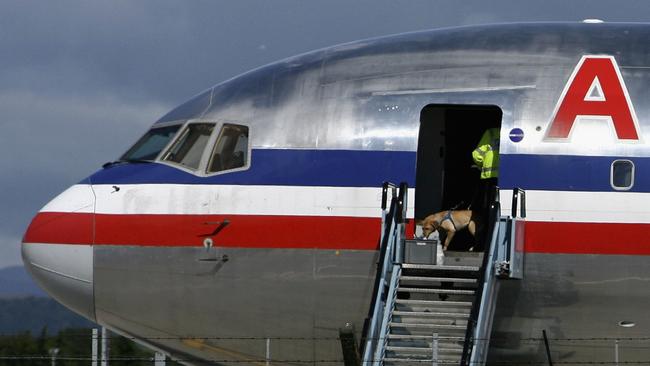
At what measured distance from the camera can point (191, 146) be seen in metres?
17.3

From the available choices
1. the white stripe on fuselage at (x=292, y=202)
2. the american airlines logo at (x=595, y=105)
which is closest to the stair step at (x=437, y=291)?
the white stripe on fuselage at (x=292, y=202)

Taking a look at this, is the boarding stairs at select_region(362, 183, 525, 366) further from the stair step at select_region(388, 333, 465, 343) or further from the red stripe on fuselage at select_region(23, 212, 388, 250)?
the red stripe on fuselage at select_region(23, 212, 388, 250)

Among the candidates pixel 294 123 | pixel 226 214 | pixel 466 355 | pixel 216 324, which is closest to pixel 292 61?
pixel 294 123

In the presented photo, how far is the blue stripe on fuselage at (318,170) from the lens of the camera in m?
16.4

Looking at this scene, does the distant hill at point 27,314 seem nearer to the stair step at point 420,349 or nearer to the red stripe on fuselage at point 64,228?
the red stripe on fuselage at point 64,228

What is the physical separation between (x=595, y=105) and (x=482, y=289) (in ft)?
9.02

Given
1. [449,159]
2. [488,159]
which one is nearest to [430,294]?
[488,159]

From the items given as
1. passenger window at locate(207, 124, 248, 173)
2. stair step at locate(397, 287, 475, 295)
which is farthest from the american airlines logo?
passenger window at locate(207, 124, 248, 173)

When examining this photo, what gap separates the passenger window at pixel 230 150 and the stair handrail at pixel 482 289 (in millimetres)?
3154

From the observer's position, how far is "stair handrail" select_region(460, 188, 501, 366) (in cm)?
1512

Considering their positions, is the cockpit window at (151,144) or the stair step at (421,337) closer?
the stair step at (421,337)

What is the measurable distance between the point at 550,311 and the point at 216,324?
4.00 meters

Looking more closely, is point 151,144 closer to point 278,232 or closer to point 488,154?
point 278,232

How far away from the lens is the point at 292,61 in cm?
1764
